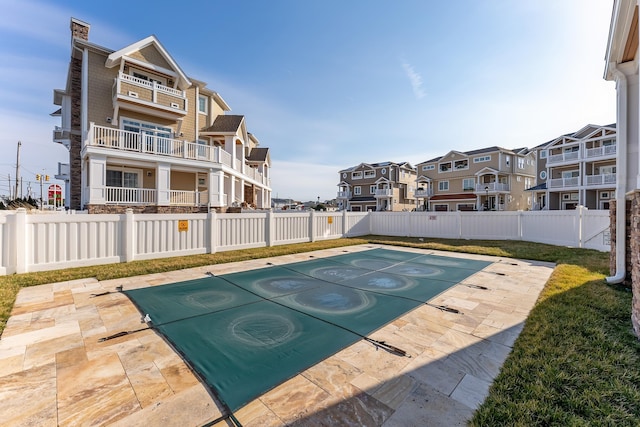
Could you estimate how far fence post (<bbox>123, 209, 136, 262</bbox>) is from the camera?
6796 mm

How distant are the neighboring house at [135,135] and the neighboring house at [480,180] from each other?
2869 centimetres

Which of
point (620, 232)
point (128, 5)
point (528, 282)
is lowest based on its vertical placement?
point (528, 282)

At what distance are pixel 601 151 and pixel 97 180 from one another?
3725 centimetres

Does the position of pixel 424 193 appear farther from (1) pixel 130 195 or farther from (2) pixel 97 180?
(2) pixel 97 180

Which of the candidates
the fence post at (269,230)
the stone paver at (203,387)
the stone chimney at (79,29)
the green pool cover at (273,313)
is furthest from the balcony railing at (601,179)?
the stone chimney at (79,29)

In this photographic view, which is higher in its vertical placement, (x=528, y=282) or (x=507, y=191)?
(x=507, y=191)

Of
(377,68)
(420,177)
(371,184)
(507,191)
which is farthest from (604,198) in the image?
(377,68)

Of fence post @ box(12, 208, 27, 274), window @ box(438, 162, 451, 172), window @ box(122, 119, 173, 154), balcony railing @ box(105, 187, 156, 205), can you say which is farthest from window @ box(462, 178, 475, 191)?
fence post @ box(12, 208, 27, 274)

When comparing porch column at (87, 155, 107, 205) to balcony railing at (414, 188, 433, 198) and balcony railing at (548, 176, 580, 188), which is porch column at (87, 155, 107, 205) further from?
balcony railing at (548, 176, 580, 188)

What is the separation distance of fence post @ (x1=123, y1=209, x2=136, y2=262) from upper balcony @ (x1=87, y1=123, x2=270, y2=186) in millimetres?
7130

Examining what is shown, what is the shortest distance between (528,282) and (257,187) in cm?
2147

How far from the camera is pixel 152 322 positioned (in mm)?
3404

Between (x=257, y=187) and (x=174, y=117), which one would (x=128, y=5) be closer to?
(x=174, y=117)

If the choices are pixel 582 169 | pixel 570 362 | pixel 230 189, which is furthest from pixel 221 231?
pixel 582 169
